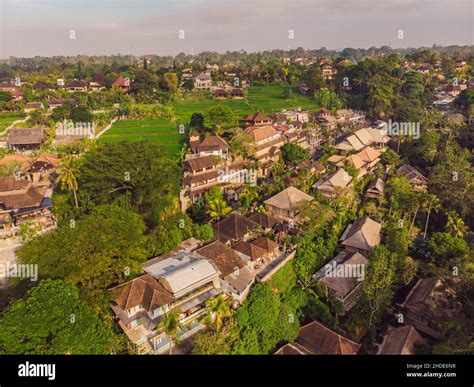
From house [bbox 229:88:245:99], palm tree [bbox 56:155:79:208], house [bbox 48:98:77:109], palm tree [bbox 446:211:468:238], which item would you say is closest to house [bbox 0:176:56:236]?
palm tree [bbox 56:155:79:208]

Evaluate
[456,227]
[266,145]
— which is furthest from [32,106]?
[456,227]

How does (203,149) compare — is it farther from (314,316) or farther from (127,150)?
(314,316)

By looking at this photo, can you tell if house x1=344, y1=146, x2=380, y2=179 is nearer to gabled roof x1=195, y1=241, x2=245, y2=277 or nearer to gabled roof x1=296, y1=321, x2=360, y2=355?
gabled roof x1=195, y1=241, x2=245, y2=277

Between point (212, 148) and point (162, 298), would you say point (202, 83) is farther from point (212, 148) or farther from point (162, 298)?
point (162, 298)

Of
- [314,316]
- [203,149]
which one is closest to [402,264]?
[314,316]

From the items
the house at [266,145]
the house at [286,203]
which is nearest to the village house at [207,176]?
the house at [266,145]
